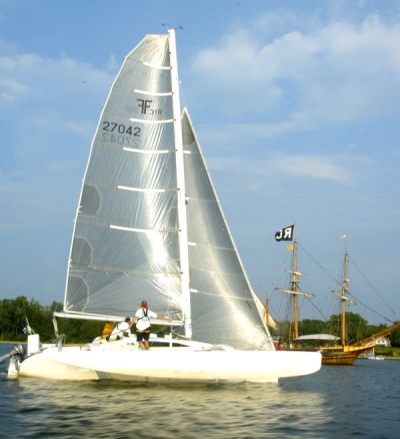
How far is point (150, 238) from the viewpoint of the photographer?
2358cm

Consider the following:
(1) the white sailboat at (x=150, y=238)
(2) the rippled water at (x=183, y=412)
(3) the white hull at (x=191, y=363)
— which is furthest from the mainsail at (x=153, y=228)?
(2) the rippled water at (x=183, y=412)

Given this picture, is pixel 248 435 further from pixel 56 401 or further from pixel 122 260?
pixel 122 260

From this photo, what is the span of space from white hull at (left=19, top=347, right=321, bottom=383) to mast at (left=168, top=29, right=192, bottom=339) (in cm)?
219

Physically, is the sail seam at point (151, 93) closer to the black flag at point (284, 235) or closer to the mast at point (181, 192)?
the mast at point (181, 192)

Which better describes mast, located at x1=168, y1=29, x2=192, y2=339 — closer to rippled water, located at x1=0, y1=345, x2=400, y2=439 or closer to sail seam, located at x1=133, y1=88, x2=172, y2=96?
sail seam, located at x1=133, y1=88, x2=172, y2=96

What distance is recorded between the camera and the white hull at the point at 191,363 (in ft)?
65.0

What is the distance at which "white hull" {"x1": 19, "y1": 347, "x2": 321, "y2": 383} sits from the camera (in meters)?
19.8

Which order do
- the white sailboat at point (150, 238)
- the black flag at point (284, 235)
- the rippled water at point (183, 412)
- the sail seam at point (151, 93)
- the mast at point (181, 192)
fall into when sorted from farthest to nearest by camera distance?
the black flag at point (284, 235) → the sail seam at point (151, 93) → the white sailboat at point (150, 238) → the mast at point (181, 192) → the rippled water at point (183, 412)

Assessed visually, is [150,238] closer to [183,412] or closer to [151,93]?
[151,93]

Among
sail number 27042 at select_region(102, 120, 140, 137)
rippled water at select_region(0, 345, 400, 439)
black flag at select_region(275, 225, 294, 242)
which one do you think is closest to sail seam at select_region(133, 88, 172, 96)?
sail number 27042 at select_region(102, 120, 140, 137)

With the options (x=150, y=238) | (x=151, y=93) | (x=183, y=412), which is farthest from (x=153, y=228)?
(x=183, y=412)

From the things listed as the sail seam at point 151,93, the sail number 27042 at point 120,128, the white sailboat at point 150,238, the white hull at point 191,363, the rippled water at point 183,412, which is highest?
the sail seam at point 151,93

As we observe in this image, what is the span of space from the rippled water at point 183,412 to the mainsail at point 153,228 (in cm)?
286

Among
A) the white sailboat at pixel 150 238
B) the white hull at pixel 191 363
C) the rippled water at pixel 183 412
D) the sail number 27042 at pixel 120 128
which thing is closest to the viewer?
the rippled water at pixel 183 412
